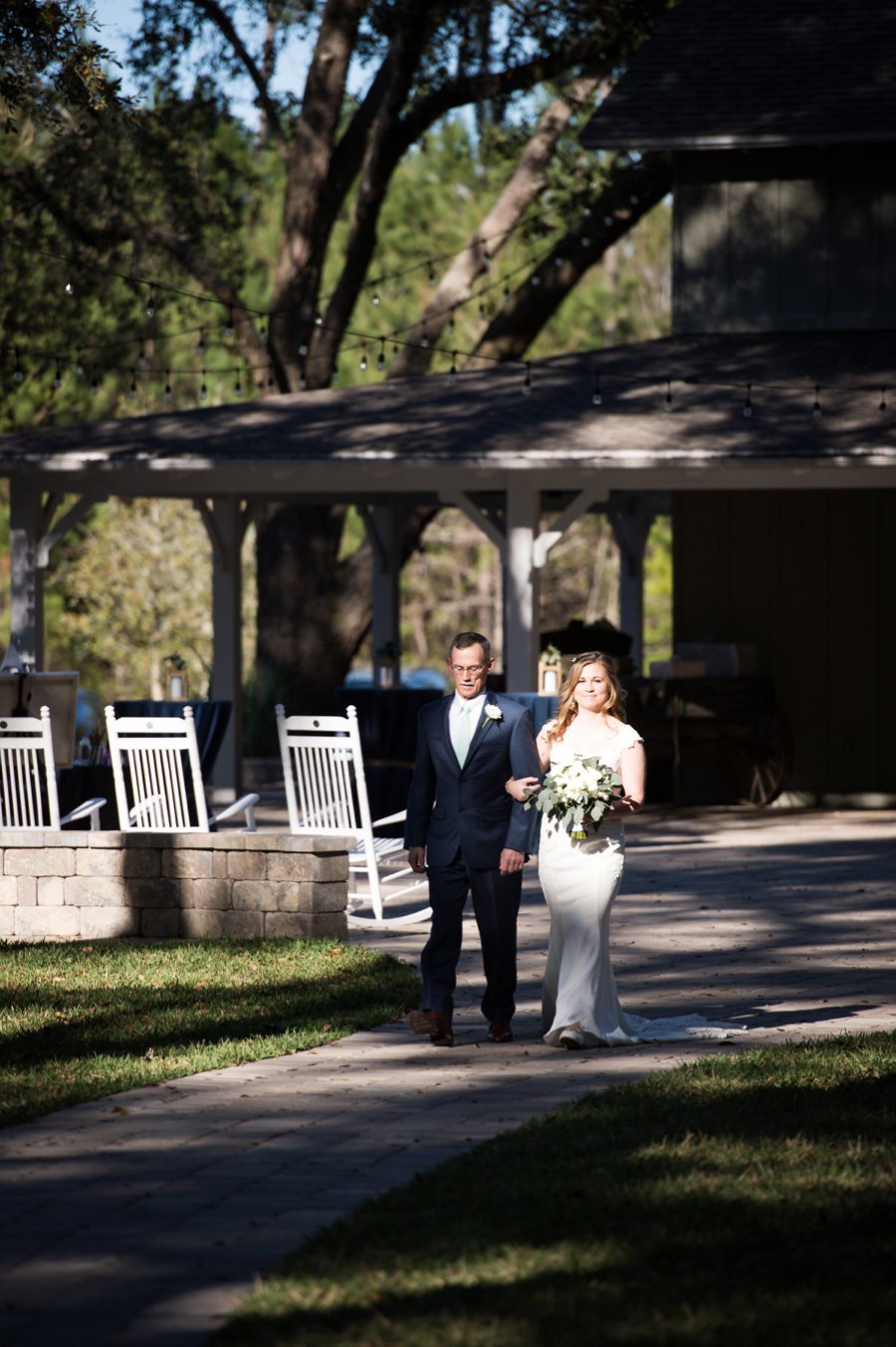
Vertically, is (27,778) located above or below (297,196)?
below

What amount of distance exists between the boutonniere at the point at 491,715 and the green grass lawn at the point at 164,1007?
1336 millimetres

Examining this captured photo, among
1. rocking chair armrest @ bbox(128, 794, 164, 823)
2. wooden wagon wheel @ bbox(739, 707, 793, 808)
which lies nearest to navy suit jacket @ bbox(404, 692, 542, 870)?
rocking chair armrest @ bbox(128, 794, 164, 823)

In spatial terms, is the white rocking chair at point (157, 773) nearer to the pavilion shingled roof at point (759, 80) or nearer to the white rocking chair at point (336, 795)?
the white rocking chair at point (336, 795)

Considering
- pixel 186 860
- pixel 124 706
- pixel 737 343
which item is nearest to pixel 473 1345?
pixel 186 860

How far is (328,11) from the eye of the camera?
951 inches

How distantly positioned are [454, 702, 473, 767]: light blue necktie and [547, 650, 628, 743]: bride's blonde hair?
38 centimetres

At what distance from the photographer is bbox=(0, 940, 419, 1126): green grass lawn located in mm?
7172

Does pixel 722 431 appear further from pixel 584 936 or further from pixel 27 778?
pixel 584 936

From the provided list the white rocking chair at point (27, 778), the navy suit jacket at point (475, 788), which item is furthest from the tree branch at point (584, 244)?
the navy suit jacket at point (475, 788)

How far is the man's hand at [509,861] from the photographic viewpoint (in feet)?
25.2

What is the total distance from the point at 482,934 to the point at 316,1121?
1593 mm

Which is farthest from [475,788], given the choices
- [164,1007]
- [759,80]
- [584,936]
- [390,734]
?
[759,80]

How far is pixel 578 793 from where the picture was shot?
7.55 meters

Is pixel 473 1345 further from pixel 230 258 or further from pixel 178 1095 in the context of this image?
pixel 230 258
